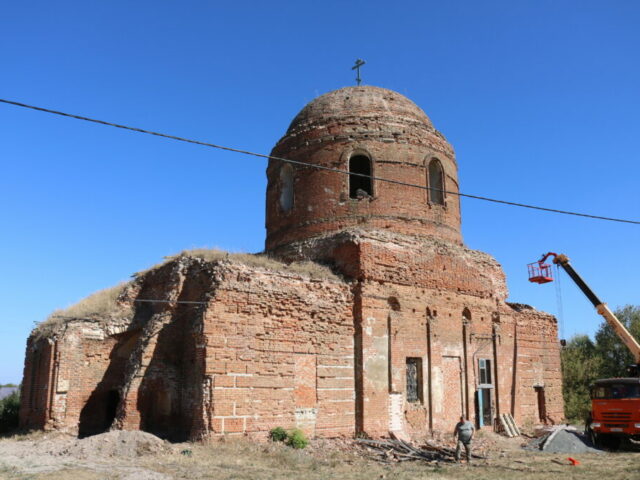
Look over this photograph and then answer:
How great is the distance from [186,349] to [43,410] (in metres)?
3.92

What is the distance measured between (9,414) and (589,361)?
29.0 meters

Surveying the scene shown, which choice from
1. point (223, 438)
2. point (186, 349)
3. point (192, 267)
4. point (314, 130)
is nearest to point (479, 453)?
point (223, 438)

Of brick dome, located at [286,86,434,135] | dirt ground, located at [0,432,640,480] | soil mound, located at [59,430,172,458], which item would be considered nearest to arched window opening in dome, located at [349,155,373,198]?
brick dome, located at [286,86,434,135]

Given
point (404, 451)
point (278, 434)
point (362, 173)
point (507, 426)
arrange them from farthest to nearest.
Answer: point (362, 173), point (507, 426), point (404, 451), point (278, 434)

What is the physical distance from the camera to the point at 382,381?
1531 centimetres

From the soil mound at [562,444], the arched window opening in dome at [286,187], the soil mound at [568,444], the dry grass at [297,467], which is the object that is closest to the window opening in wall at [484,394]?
the soil mound at [562,444]

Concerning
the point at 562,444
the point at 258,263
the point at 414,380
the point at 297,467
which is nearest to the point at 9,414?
the point at 258,263

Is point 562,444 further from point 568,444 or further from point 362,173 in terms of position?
point 362,173

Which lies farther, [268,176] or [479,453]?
[268,176]

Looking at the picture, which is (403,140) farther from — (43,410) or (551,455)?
(43,410)

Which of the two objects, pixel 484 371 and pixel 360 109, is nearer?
pixel 484 371

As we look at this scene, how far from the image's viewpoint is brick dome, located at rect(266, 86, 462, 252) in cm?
1811

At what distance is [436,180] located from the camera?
1970cm

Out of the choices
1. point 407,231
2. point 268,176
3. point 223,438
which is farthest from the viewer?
point 268,176
